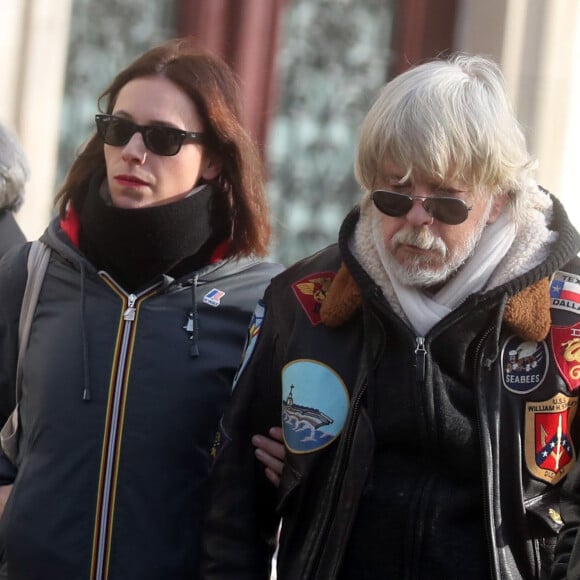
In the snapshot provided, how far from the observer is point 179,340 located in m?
3.15

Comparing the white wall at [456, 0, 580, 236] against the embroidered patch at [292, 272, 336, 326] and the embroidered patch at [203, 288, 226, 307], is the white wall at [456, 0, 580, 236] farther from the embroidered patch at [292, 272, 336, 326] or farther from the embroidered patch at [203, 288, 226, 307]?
the embroidered patch at [292, 272, 336, 326]

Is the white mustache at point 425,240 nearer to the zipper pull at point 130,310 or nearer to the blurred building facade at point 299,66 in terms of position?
the zipper pull at point 130,310

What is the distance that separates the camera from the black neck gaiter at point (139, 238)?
3205mm

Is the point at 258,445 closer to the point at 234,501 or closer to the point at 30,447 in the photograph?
the point at 234,501

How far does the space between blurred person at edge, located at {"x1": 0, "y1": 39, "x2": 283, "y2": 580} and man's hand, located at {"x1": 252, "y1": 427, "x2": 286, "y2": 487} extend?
218mm

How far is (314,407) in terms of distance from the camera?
279cm

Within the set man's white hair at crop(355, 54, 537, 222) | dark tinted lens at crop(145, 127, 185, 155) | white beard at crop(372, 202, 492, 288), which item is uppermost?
man's white hair at crop(355, 54, 537, 222)

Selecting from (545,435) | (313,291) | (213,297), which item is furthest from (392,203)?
(213,297)

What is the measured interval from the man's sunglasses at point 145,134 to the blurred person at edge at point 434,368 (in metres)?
0.58

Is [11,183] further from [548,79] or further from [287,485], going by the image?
[548,79]

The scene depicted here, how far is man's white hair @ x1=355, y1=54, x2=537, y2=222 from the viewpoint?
2691mm

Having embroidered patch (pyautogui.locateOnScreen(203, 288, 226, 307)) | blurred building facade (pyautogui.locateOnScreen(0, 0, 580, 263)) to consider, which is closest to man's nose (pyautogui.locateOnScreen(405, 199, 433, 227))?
embroidered patch (pyautogui.locateOnScreen(203, 288, 226, 307))

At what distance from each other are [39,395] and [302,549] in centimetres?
80

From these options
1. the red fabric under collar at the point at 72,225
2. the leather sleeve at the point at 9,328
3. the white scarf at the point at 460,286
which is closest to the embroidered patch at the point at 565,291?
the white scarf at the point at 460,286
